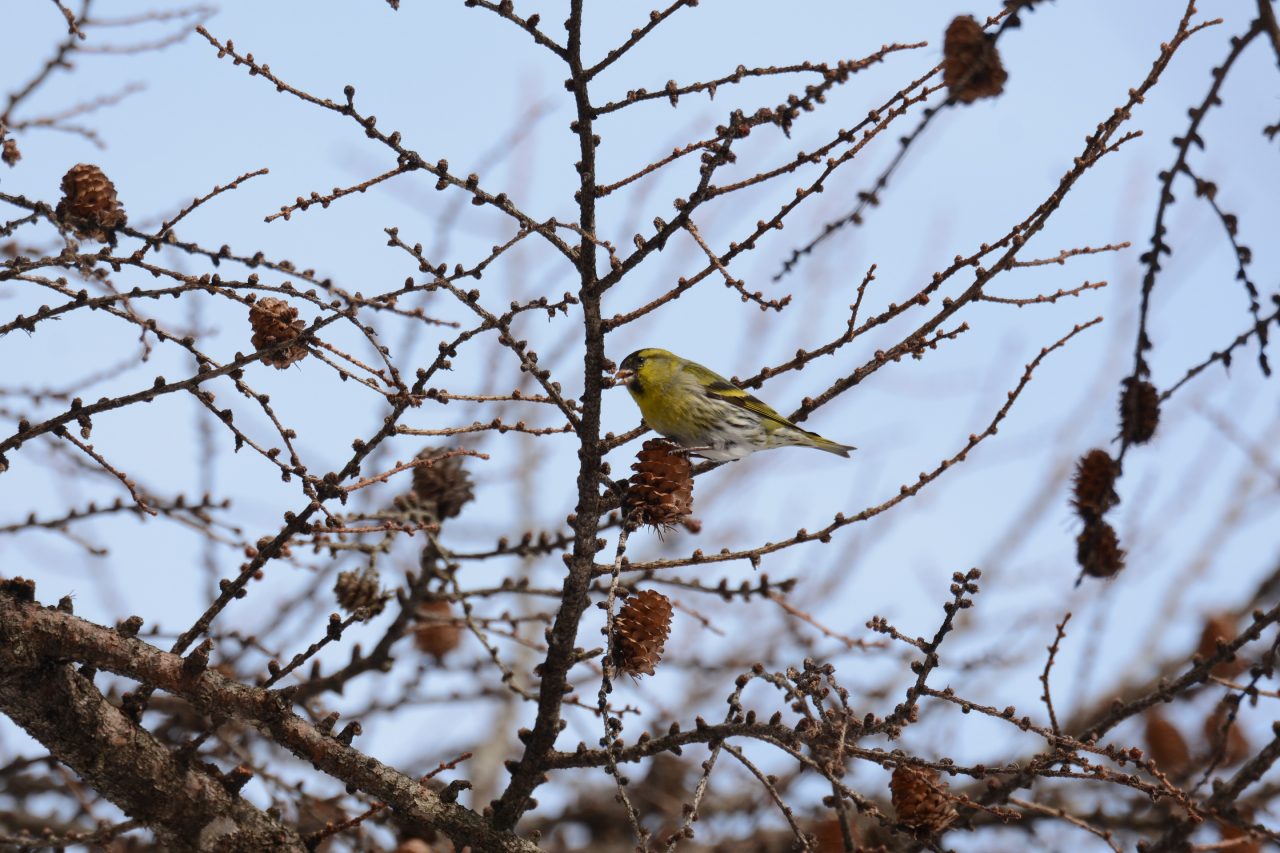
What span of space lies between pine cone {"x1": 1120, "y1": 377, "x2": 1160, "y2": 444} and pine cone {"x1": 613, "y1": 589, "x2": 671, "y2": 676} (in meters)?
1.15

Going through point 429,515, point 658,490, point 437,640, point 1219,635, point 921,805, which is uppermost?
point 1219,635

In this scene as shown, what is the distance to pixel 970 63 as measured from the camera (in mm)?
2449

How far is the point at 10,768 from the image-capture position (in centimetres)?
350

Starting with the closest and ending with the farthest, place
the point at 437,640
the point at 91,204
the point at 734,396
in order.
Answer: the point at 91,204, the point at 734,396, the point at 437,640

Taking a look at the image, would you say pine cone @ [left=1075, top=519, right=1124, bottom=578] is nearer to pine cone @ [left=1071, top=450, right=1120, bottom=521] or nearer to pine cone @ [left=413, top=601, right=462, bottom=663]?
pine cone @ [left=1071, top=450, right=1120, bottom=521]

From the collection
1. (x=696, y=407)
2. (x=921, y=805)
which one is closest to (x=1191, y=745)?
(x=696, y=407)

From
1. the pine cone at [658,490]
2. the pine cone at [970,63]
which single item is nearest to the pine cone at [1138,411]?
the pine cone at [970,63]

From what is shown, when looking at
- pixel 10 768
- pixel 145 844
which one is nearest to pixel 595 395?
pixel 10 768

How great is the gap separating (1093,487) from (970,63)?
162 centimetres

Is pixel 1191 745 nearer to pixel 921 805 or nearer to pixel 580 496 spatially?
pixel 921 805

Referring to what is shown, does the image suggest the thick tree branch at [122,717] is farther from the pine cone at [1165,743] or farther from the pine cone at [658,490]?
the pine cone at [1165,743]

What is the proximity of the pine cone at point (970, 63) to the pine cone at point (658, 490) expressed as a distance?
113cm

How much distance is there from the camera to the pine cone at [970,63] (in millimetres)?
2291

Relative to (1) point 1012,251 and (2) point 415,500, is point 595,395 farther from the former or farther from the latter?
(2) point 415,500
